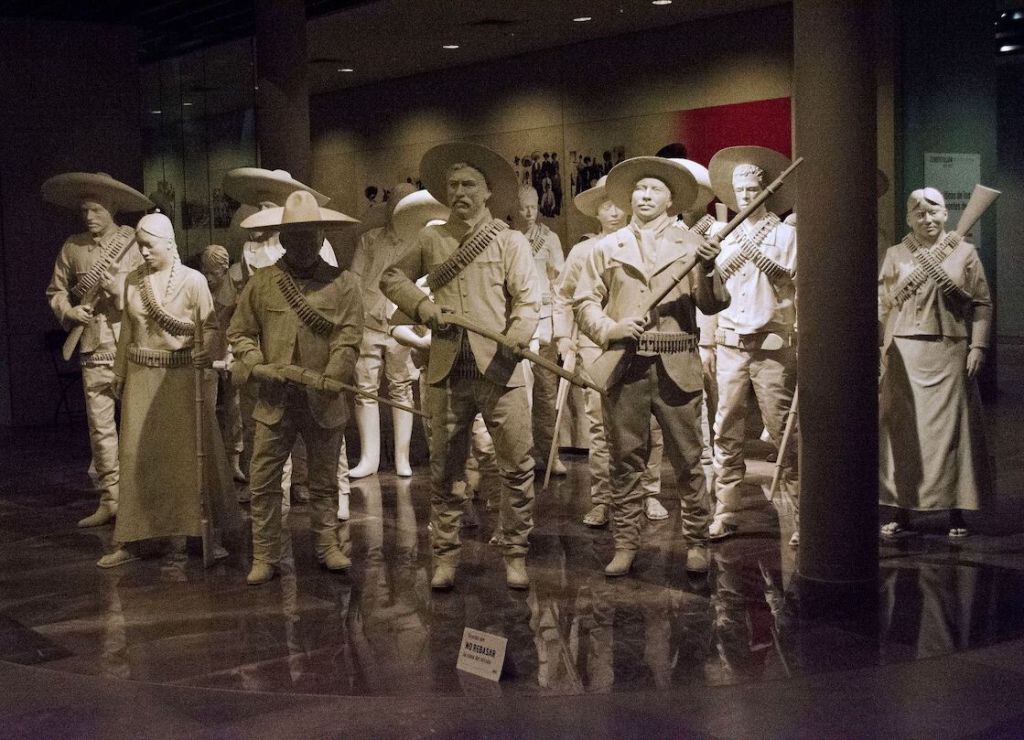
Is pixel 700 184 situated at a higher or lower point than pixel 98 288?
higher

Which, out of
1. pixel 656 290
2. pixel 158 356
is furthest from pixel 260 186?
pixel 656 290

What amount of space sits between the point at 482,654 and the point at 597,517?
245cm

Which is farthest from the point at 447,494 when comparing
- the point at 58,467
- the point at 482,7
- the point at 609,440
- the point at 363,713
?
the point at 482,7

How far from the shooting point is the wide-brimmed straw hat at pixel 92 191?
24.1ft

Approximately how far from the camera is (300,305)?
6008 mm

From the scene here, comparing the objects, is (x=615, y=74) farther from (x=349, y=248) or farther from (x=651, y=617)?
(x=651, y=617)

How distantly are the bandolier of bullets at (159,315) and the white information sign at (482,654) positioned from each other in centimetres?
235

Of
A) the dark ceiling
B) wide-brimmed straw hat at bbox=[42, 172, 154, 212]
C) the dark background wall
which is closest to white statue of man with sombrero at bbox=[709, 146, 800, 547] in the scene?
wide-brimmed straw hat at bbox=[42, 172, 154, 212]

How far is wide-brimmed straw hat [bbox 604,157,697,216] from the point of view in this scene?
598 cm

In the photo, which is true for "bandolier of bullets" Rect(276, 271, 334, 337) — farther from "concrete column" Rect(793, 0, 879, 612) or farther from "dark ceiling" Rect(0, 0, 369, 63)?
"dark ceiling" Rect(0, 0, 369, 63)

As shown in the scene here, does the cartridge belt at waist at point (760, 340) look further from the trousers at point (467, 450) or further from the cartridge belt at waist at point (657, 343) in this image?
the trousers at point (467, 450)

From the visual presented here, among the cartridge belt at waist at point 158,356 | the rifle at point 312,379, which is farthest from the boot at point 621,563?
the cartridge belt at waist at point 158,356

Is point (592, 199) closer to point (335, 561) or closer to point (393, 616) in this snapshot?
point (335, 561)

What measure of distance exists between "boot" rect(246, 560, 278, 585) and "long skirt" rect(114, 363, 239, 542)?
0.49 meters
